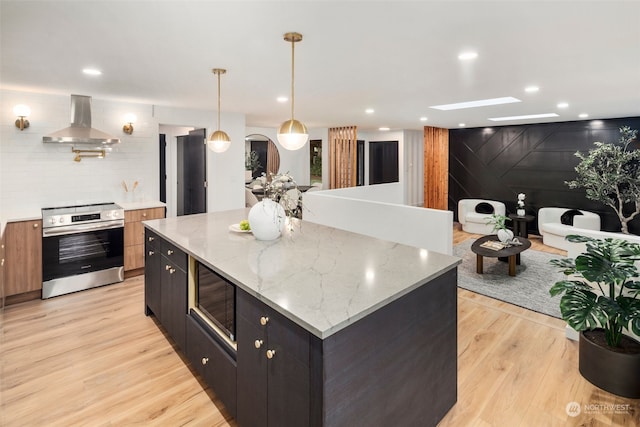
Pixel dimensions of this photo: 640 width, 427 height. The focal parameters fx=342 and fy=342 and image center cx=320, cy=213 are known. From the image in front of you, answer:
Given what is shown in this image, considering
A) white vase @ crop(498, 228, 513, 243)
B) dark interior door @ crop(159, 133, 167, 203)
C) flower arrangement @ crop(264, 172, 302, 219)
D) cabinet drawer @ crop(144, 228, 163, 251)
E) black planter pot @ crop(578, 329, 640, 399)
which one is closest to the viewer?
black planter pot @ crop(578, 329, 640, 399)

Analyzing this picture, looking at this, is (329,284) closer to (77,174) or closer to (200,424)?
(200,424)

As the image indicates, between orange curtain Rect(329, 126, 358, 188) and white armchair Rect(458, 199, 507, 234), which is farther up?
orange curtain Rect(329, 126, 358, 188)

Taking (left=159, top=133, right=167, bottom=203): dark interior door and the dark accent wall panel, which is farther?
(left=159, top=133, right=167, bottom=203): dark interior door

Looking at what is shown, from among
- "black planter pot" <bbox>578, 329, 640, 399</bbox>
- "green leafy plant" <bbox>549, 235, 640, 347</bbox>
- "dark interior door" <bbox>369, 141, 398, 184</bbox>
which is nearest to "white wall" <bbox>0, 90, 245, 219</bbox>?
"green leafy plant" <bbox>549, 235, 640, 347</bbox>

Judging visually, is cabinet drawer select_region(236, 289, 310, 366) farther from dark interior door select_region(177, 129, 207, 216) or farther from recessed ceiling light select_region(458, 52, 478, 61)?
dark interior door select_region(177, 129, 207, 216)

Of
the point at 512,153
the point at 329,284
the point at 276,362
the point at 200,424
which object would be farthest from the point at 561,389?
the point at 512,153

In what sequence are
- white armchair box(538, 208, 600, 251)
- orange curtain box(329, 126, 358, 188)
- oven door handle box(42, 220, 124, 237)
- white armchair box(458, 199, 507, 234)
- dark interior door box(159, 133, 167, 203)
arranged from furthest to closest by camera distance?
orange curtain box(329, 126, 358, 188) < white armchair box(458, 199, 507, 234) < dark interior door box(159, 133, 167, 203) < white armchair box(538, 208, 600, 251) < oven door handle box(42, 220, 124, 237)

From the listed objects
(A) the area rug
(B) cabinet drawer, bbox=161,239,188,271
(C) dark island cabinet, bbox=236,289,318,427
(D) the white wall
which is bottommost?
(A) the area rug

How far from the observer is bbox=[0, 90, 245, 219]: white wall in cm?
398

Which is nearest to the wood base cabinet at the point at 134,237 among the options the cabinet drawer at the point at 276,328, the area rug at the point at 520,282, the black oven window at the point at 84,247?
the black oven window at the point at 84,247

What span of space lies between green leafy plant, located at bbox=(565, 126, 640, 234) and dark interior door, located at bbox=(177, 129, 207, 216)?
6.86 meters

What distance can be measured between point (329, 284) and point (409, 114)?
5.15 m

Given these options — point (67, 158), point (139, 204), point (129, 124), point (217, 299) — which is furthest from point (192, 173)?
point (217, 299)

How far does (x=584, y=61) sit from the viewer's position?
280 cm
